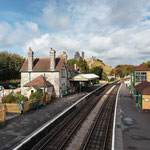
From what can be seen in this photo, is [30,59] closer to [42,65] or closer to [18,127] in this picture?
[42,65]

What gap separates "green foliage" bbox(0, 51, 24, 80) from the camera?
157ft

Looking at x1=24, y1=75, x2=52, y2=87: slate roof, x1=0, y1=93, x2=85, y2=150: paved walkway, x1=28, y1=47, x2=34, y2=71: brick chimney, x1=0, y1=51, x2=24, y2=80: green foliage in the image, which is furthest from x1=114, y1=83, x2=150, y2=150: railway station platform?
x1=0, y1=51, x2=24, y2=80: green foliage

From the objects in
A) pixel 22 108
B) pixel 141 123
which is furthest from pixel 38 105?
pixel 141 123

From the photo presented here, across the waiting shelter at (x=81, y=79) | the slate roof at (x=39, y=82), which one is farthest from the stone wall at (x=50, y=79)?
the waiting shelter at (x=81, y=79)

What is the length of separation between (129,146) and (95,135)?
125 inches

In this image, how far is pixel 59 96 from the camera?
27938mm

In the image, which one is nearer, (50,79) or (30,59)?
(50,79)

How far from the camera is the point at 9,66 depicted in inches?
1957

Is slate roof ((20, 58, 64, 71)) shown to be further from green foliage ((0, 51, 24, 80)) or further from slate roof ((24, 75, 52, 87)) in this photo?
green foliage ((0, 51, 24, 80))

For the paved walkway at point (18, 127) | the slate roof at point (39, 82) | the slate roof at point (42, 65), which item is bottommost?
the paved walkway at point (18, 127)

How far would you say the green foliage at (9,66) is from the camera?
47719 mm

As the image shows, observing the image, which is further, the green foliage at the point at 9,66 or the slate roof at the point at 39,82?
the green foliage at the point at 9,66

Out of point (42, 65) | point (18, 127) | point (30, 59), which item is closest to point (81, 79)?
point (42, 65)

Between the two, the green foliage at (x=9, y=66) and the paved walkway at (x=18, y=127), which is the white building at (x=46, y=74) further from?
the green foliage at (x=9, y=66)
